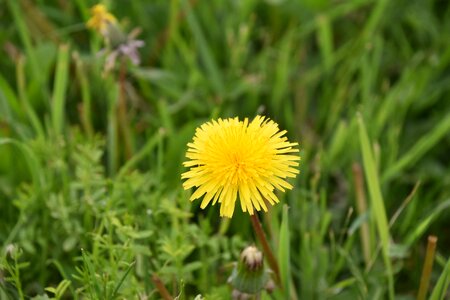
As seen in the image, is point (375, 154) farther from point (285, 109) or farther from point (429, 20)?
point (429, 20)

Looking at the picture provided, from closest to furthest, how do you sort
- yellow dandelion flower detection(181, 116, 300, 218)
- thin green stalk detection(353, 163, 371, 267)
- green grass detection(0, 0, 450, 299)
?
yellow dandelion flower detection(181, 116, 300, 218) < green grass detection(0, 0, 450, 299) < thin green stalk detection(353, 163, 371, 267)

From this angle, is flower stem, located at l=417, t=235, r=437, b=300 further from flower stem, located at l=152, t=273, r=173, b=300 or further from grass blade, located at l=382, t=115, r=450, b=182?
flower stem, located at l=152, t=273, r=173, b=300

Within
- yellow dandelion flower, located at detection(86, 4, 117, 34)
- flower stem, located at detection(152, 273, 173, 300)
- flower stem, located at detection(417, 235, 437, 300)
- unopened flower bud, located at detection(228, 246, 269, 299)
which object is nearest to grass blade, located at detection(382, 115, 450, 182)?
flower stem, located at detection(417, 235, 437, 300)

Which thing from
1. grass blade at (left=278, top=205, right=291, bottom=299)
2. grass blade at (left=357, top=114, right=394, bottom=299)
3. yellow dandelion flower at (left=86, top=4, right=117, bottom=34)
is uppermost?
yellow dandelion flower at (left=86, top=4, right=117, bottom=34)

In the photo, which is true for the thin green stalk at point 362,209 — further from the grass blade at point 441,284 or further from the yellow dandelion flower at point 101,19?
the yellow dandelion flower at point 101,19

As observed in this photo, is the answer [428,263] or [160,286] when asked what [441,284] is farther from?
[160,286]

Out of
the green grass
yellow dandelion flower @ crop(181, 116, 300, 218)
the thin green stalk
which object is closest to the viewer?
yellow dandelion flower @ crop(181, 116, 300, 218)

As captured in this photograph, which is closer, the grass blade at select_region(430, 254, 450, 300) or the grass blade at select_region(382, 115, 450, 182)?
the grass blade at select_region(430, 254, 450, 300)

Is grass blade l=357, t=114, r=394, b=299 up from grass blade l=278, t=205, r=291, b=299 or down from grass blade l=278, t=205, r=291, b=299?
up
